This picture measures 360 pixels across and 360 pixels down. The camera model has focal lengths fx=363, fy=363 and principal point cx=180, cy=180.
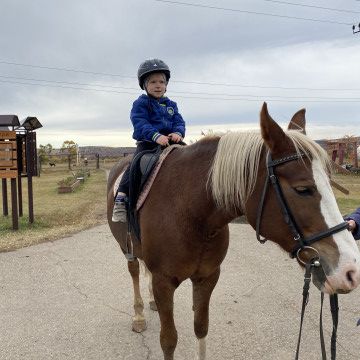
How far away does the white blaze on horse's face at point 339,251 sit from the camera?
66.8 inches

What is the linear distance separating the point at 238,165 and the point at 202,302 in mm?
1397

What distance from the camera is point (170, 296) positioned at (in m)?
2.65

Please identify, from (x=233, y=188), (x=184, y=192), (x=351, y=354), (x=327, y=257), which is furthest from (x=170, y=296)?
(x=351, y=354)

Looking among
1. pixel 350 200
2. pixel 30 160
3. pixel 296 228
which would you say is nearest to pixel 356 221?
pixel 296 228

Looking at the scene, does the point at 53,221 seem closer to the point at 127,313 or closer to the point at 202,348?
the point at 127,313

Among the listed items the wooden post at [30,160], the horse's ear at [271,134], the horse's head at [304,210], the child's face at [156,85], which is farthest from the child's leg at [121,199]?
the wooden post at [30,160]

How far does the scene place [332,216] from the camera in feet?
5.80

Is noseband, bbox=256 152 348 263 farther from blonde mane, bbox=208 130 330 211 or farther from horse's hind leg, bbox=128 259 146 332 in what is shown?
horse's hind leg, bbox=128 259 146 332

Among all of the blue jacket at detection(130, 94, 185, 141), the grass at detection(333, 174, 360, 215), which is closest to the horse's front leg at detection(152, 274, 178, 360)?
the blue jacket at detection(130, 94, 185, 141)

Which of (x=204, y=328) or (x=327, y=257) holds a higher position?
(x=327, y=257)

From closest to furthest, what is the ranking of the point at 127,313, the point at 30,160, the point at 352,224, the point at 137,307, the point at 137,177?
1. the point at 352,224
2. the point at 137,177
3. the point at 137,307
4. the point at 127,313
5. the point at 30,160

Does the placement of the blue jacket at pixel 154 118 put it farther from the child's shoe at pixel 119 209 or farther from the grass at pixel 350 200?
the grass at pixel 350 200

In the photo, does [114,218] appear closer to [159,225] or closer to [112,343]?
[159,225]

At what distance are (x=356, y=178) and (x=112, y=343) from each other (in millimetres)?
18904
